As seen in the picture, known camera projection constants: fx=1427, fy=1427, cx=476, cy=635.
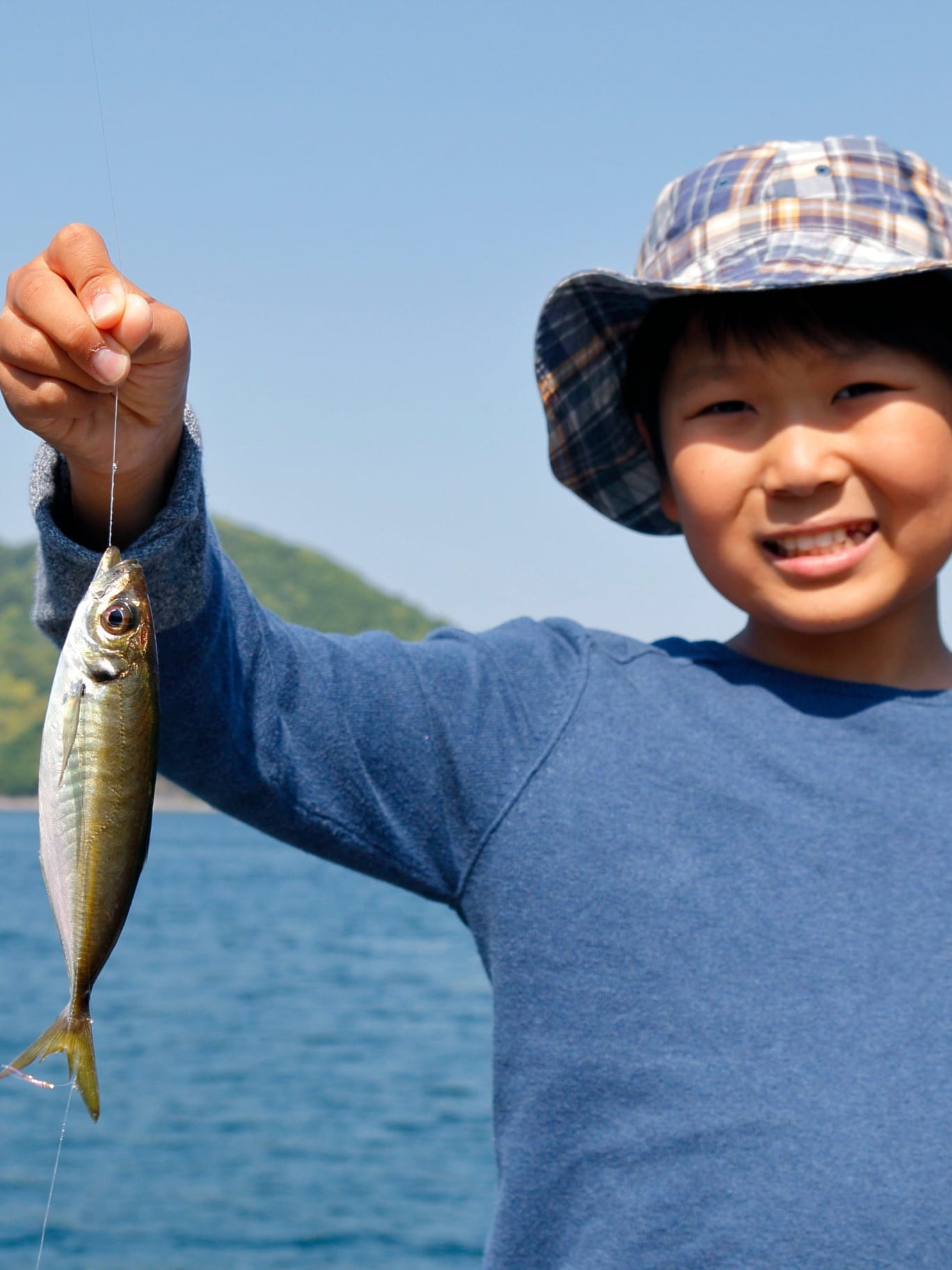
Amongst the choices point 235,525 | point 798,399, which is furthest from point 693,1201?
point 235,525

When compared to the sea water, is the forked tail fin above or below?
above

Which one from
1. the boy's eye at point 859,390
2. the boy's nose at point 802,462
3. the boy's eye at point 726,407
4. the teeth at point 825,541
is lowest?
the teeth at point 825,541

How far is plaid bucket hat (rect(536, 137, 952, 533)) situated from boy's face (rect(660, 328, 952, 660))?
0.15 metres

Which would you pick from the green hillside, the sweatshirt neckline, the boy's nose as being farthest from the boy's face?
the green hillside

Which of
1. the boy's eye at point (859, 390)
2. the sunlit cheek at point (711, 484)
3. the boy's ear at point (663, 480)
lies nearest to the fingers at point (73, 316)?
the sunlit cheek at point (711, 484)

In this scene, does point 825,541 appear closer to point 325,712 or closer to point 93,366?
point 325,712

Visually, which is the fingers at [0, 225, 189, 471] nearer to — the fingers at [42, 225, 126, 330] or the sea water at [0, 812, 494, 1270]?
the fingers at [42, 225, 126, 330]

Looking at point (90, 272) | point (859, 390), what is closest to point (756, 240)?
point (859, 390)

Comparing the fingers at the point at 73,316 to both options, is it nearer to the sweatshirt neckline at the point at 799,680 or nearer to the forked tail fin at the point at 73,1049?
the forked tail fin at the point at 73,1049

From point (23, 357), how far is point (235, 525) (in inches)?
4277

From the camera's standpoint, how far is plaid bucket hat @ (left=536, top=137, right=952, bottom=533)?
7.62 feet

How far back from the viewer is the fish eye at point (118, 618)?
5.87 feet

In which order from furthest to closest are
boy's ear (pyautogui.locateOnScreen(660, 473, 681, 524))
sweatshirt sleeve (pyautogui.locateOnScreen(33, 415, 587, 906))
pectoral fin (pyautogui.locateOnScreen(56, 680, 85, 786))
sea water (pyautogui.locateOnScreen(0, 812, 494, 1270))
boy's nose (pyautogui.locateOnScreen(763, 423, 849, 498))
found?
sea water (pyautogui.locateOnScreen(0, 812, 494, 1270))
boy's ear (pyautogui.locateOnScreen(660, 473, 681, 524))
boy's nose (pyautogui.locateOnScreen(763, 423, 849, 498))
sweatshirt sleeve (pyautogui.locateOnScreen(33, 415, 587, 906))
pectoral fin (pyautogui.locateOnScreen(56, 680, 85, 786))

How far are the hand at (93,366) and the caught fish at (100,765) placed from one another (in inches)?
5.2
